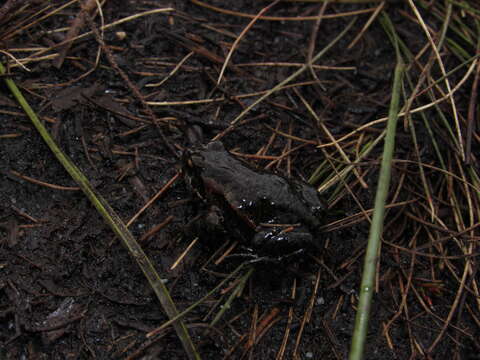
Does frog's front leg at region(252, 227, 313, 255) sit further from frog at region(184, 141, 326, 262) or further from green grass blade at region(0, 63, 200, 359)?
green grass blade at region(0, 63, 200, 359)

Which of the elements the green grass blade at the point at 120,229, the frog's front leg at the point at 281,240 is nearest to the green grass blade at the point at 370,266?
the frog's front leg at the point at 281,240

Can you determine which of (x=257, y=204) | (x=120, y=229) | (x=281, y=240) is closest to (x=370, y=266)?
(x=281, y=240)

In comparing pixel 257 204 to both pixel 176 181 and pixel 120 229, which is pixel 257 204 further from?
pixel 120 229

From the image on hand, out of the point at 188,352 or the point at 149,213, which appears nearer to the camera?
the point at 188,352

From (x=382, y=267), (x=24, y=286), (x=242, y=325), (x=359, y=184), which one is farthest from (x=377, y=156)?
(x=24, y=286)

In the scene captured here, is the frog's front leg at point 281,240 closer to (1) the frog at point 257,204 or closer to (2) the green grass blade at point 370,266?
(1) the frog at point 257,204

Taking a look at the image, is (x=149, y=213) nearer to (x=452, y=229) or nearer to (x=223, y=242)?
(x=223, y=242)
